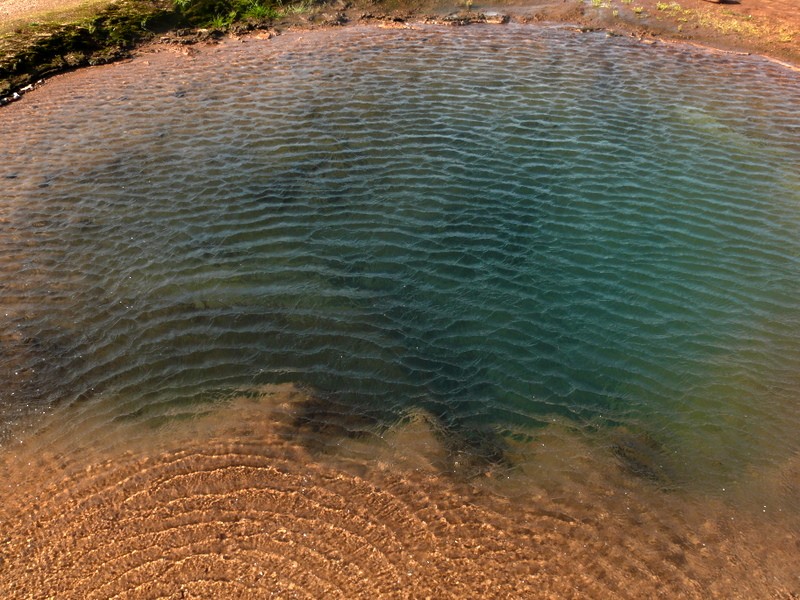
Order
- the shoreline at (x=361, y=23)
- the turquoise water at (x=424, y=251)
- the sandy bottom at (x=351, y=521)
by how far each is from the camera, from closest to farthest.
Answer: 1. the sandy bottom at (x=351, y=521)
2. the turquoise water at (x=424, y=251)
3. the shoreline at (x=361, y=23)

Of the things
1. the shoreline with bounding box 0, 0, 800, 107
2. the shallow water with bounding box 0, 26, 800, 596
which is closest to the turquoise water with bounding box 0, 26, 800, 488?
the shallow water with bounding box 0, 26, 800, 596

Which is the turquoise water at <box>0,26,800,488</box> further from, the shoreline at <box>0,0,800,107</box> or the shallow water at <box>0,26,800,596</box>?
the shoreline at <box>0,0,800,107</box>

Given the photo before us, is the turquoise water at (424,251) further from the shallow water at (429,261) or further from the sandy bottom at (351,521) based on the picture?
the sandy bottom at (351,521)

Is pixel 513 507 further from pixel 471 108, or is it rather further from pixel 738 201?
pixel 471 108

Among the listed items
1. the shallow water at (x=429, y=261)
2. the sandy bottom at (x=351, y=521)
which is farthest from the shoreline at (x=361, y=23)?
the sandy bottom at (x=351, y=521)

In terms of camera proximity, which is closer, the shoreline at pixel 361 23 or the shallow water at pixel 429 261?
the shallow water at pixel 429 261

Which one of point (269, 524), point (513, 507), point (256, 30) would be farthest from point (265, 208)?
point (256, 30)

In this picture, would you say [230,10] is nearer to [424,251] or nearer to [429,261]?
[424,251]
